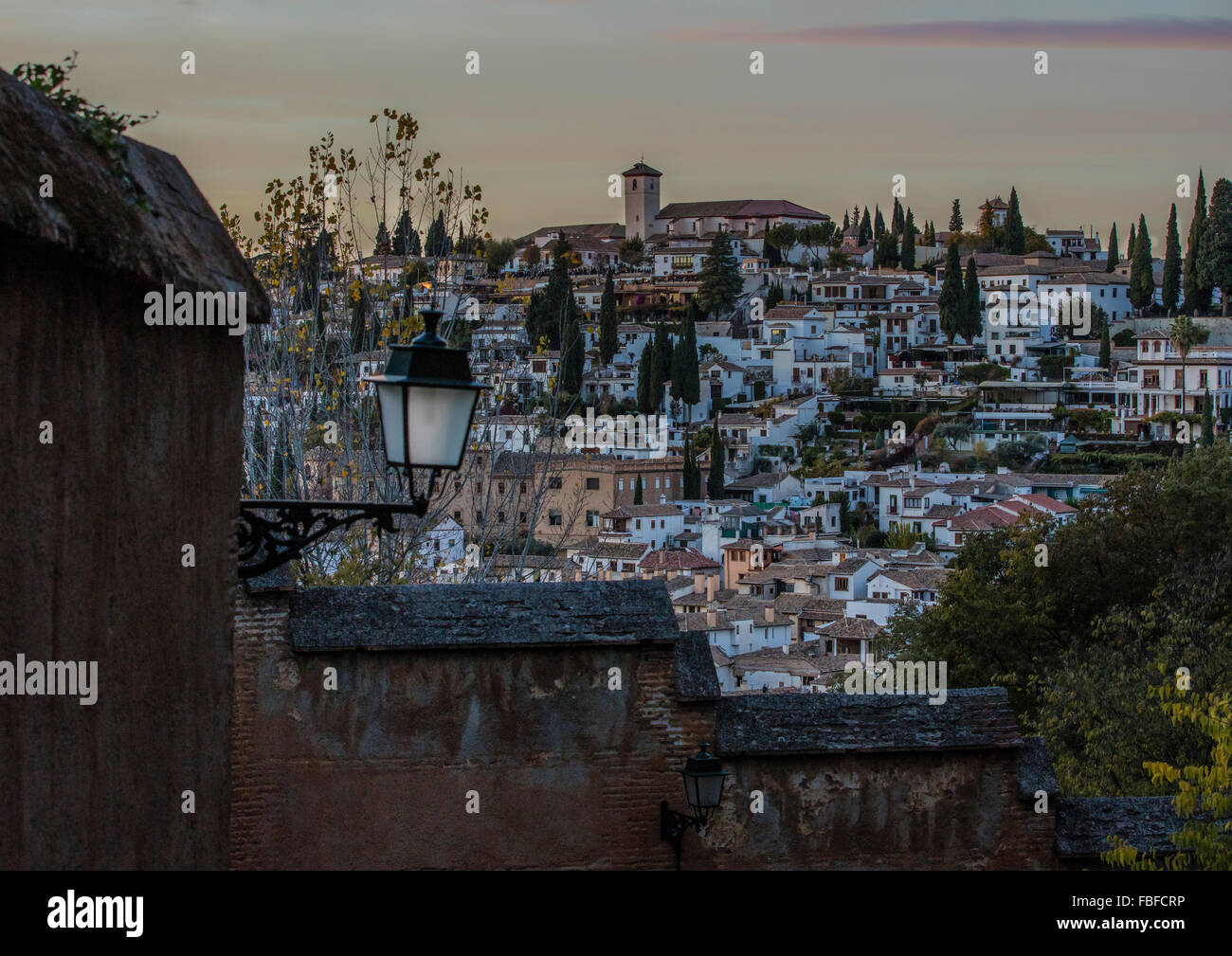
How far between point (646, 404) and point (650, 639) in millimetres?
85741

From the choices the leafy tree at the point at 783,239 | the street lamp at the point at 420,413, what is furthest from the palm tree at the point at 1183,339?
the street lamp at the point at 420,413

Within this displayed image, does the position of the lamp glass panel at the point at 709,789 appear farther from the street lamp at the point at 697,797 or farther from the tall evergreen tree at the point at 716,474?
the tall evergreen tree at the point at 716,474

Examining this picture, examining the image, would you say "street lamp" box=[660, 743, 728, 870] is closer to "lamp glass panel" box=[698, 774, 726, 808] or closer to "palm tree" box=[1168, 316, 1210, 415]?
"lamp glass panel" box=[698, 774, 726, 808]

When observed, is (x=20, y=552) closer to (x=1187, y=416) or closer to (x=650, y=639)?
(x=650, y=639)

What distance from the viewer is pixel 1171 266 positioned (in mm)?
96250

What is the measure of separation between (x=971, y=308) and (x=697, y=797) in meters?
98.9

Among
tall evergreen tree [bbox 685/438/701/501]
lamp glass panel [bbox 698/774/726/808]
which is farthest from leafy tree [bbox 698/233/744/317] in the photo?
lamp glass panel [bbox 698/774/726/808]

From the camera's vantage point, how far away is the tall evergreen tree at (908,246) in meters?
116

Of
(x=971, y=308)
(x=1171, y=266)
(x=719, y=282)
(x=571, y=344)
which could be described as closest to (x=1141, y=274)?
(x=1171, y=266)

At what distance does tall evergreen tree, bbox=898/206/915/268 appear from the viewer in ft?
381

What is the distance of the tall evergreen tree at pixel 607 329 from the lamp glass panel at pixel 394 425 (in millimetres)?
83504

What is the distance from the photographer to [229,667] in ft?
11.3

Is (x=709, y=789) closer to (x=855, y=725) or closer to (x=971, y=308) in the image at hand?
(x=855, y=725)
